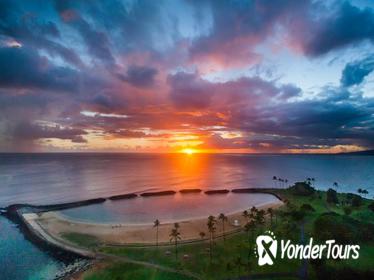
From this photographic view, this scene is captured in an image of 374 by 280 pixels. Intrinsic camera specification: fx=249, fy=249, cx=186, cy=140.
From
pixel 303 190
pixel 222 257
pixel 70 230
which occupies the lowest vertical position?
pixel 222 257

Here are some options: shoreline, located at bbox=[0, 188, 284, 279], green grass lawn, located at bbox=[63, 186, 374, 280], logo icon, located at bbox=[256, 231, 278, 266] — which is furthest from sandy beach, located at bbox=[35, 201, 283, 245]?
logo icon, located at bbox=[256, 231, 278, 266]

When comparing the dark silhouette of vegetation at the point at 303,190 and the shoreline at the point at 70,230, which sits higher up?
the dark silhouette of vegetation at the point at 303,190

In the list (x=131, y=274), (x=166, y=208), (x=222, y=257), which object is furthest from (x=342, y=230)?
(x=166, y=208)

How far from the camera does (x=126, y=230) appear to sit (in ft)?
316

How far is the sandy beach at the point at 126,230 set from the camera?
282 feet

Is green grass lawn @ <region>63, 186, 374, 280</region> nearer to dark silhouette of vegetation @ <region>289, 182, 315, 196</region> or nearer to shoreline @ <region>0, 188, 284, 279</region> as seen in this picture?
shoreline @ <region>0, 188, 284, 279</region>

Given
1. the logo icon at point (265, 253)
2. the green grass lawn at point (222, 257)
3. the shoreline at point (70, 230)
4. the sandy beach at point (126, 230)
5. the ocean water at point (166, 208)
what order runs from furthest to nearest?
the ocean water at point (166, 208) < the sandy beach at point (126, 230) < the shoreline at point (70, 230) < the logo icon at point (265, 253) < the green grass lawn at point (222, 257)

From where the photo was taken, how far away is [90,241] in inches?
3307

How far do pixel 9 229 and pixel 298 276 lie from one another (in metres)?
104

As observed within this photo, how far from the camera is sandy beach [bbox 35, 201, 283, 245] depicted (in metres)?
86.0

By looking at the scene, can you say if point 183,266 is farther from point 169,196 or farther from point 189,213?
point 169,196

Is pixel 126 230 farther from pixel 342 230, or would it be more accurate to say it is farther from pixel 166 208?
pixel 342 230

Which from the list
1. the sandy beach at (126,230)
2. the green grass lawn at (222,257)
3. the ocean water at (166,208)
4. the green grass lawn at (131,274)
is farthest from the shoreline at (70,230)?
the ocean water at (166,208)

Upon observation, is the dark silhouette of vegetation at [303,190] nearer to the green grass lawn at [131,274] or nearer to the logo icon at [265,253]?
the logo icon at [265,253]
